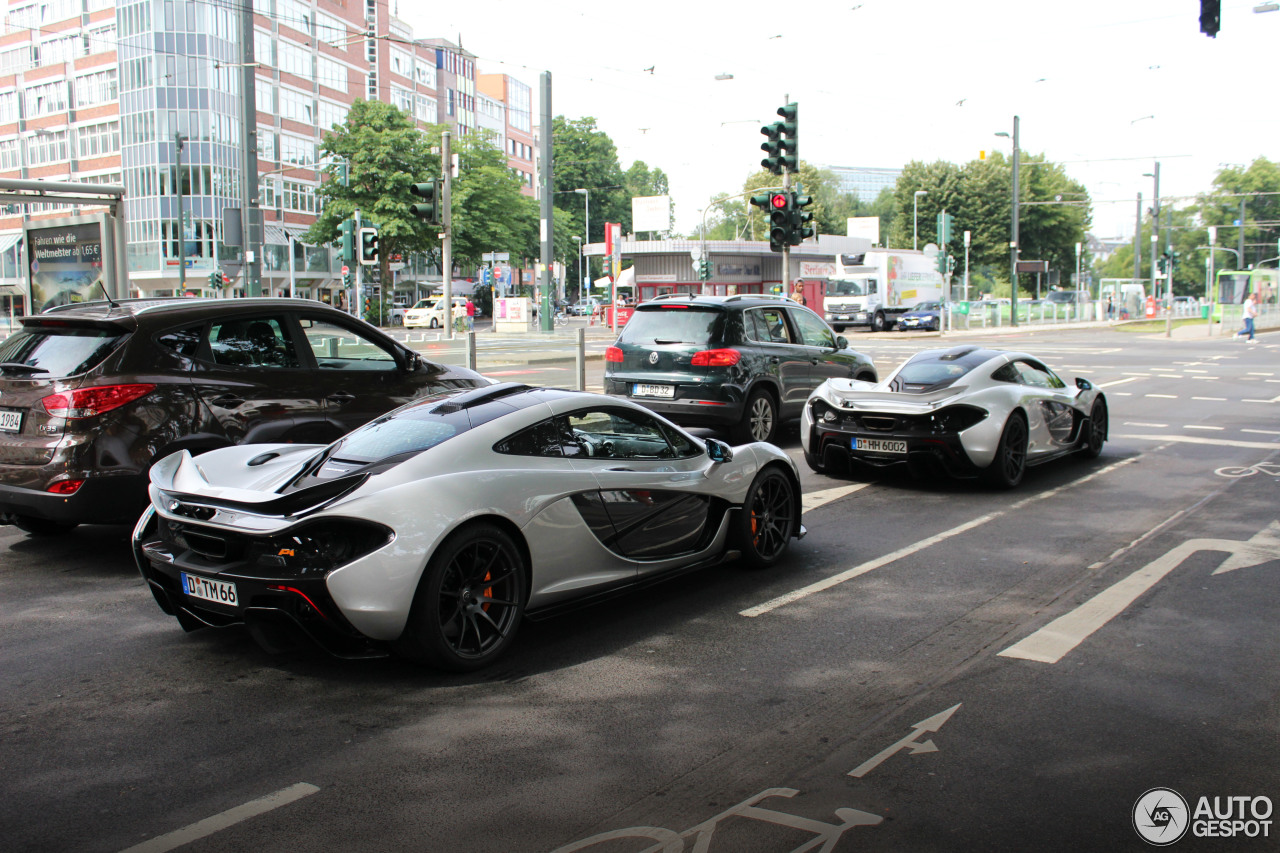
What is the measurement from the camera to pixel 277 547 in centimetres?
457

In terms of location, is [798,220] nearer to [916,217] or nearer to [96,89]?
[96,89]

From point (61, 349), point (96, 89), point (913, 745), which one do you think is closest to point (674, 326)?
point (61, 349)

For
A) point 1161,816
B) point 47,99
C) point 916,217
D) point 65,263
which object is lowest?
point 1161,816

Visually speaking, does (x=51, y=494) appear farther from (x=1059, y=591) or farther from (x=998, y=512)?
(x=998, y=512)

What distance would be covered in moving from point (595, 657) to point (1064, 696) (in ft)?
6.85

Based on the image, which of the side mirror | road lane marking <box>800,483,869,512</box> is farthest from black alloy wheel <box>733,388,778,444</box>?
the side mirror

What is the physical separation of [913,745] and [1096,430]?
8372 millimetres

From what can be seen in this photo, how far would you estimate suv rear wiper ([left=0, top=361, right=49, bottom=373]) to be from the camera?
6.79 m

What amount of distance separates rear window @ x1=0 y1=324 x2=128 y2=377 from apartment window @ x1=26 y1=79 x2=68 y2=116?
68.5m

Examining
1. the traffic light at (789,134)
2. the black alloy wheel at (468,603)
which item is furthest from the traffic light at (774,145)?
the black alloy wheel at (468,603)

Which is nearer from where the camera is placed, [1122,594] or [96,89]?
[1122,594]

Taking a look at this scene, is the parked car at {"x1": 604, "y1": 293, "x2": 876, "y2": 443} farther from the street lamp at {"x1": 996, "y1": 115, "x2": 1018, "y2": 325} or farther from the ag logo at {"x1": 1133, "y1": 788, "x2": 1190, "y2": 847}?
the street lamp at {"x1": 996, "y1": 115, "x2": 1018, "y2": 325}

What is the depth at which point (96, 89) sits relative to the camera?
208 ft

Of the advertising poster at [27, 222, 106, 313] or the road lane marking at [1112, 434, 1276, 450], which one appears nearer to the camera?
the road lane marking at [1112, 434, 1276, 450]
